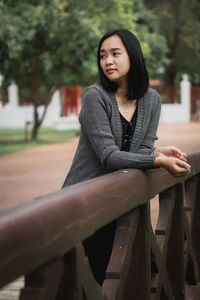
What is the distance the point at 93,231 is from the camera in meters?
1.56

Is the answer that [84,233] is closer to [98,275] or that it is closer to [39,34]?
[98,275]

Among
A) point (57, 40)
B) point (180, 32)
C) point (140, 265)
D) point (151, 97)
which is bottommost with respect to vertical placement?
point (140, 265)

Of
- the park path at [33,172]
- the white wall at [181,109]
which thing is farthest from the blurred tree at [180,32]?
the park path at [33,172]

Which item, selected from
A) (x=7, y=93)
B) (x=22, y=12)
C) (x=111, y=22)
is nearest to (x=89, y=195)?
(x=22, y=12)

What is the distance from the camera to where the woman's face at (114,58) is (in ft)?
8.72

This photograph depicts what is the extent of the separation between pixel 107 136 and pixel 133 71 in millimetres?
425

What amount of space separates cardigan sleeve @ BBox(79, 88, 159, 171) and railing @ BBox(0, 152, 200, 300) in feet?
0.43

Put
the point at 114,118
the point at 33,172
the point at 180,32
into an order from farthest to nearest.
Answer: the point at 180,32
the point at 33,172
the point at 114,118

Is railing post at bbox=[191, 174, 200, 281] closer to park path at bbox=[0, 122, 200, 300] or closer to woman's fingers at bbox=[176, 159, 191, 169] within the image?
woman's fingers at bbox=[176, 159, 191, 169]

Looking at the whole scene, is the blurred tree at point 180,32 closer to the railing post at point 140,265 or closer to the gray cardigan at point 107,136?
the gray cardigan at point 107,136

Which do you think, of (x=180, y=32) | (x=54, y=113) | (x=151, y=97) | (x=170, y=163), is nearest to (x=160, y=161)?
(x=170, y=163)

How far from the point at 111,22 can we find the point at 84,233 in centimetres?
1817

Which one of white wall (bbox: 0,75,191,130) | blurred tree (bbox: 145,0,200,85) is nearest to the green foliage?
white wall (bbox: 0,75,191,130)

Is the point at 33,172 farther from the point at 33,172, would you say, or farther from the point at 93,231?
the point at 93,231
